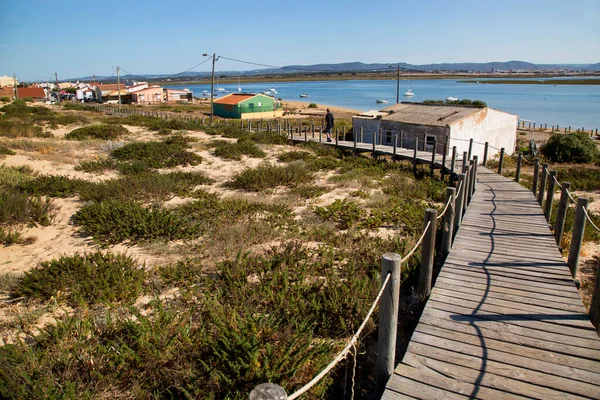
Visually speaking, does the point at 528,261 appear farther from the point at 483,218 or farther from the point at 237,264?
the point at 237,264

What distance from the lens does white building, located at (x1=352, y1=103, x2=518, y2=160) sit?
2302cm

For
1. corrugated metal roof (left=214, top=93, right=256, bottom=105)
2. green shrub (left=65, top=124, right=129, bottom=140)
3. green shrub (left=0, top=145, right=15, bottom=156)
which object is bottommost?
green shrub (left=0, top=145, right=15, bottom=156)

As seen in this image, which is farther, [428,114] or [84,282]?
[428,114]

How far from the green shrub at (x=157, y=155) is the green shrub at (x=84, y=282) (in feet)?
35.2

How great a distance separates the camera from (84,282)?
6570mm

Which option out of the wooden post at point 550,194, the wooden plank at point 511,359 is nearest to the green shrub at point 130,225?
the wooden plank at point 511,359

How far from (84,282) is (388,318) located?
5025mm

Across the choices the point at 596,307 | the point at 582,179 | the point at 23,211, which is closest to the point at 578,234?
the point at 596,307

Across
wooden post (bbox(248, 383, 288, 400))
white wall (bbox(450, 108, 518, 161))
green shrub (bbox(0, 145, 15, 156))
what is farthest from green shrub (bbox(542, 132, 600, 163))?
green shrub (bbox(0, 145, 15, 156))

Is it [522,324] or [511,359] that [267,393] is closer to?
[511,359]

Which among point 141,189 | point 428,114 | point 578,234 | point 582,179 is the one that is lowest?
point 582,179

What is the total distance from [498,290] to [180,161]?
15.3 meters

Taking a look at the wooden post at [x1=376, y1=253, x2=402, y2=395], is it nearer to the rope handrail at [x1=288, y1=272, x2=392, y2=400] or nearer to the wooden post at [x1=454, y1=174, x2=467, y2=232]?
the rope handrail at [x1=288, y1=272, x2=392, y2=400]

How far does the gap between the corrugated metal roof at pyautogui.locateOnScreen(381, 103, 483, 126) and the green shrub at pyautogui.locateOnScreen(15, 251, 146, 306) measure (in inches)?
788
